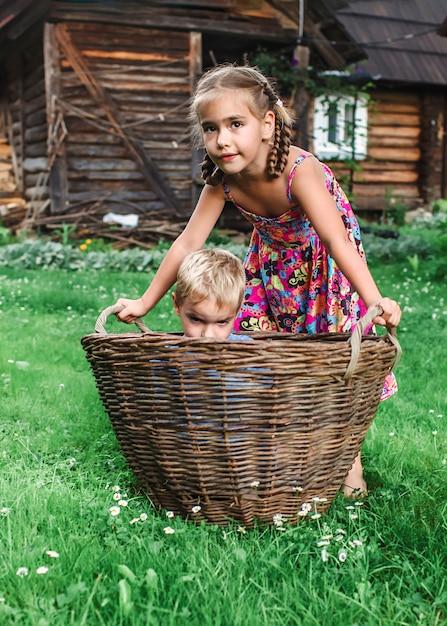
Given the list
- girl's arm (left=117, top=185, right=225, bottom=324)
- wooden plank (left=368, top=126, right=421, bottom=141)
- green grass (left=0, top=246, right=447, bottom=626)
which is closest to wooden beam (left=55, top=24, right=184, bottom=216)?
wooden plank (left=368, top=126, right=421, bottom=141)

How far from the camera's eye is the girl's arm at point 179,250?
2.52 meters

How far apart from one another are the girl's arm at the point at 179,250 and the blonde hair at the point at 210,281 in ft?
0.74

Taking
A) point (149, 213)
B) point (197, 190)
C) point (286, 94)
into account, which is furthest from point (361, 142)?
point (149, 213)

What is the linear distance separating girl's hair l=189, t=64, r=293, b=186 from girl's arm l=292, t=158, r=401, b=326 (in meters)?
0.09

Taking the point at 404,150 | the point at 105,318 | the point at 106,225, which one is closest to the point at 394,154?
the point at 404,150

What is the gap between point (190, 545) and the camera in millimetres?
1820

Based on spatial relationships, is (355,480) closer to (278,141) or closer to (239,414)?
(239,414)

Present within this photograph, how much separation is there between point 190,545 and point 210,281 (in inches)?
31.9

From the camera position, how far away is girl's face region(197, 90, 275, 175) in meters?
2.25

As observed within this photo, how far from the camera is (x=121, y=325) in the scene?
4.88m

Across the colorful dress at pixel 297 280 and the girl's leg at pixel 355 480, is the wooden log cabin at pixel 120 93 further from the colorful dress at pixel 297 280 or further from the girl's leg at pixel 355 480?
the girl's leg at pixel 355 480

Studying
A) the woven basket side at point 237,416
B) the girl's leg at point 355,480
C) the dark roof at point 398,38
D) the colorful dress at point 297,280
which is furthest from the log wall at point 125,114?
the woven basket side at point 237,416

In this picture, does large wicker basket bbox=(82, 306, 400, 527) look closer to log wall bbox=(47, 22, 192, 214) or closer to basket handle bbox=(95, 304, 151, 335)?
basket handle bbox=(95, 304, 151, 335)

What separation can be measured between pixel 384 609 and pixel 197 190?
946cm
